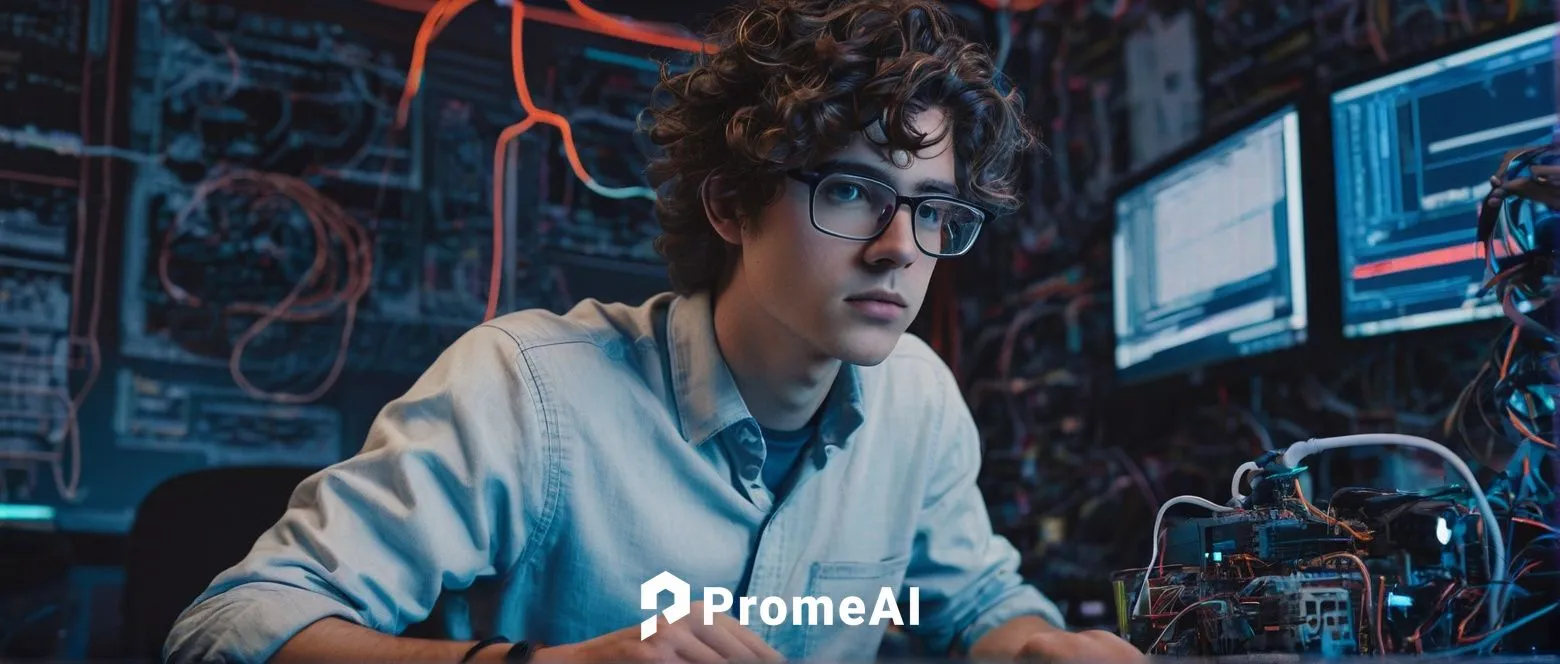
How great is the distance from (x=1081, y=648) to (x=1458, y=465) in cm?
36

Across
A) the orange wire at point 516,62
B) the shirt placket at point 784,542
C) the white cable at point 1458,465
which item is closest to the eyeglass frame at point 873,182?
the shirt placket at point 784,542

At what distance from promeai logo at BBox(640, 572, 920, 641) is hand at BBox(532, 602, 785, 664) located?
237 millimetres

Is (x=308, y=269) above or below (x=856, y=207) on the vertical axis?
above

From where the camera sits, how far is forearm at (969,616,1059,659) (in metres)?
1.22

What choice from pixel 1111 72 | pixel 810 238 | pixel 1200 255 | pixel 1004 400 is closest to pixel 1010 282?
pixel 1004 400

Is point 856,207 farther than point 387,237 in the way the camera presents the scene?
No

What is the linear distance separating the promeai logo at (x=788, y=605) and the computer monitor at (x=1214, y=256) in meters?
0.78

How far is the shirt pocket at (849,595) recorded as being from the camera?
1316 mm

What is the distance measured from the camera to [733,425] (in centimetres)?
124

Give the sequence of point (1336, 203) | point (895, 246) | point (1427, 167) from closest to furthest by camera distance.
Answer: point (895, 246) → point (1427, 167) → point (1336, 203)

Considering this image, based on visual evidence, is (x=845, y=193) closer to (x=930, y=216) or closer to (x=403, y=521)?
(x=930, y=216)

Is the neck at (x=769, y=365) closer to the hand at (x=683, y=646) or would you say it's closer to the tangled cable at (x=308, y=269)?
the hand at (x=683, y=646)

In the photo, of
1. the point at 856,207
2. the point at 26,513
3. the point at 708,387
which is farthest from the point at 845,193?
the point at 26,513

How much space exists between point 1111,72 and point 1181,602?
6.31 feet
